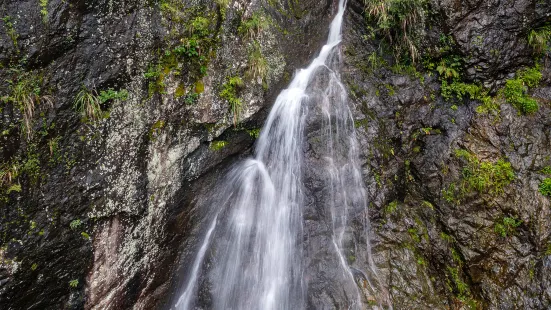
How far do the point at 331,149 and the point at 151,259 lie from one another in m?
4.05

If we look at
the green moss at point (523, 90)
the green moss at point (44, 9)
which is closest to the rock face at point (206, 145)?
the green moss at point (44, 9)

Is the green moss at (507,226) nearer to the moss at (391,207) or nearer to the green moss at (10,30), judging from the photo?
the moss at (391,207)

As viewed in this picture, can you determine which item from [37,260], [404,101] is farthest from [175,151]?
[404,101]

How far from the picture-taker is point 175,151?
526 centimetres

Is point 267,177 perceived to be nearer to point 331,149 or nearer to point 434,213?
point 331,149

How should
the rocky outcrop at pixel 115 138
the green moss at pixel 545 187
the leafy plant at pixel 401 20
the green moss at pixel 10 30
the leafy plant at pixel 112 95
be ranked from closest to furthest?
the green moss at pixel 10 30, the rocky outcrop at pixel 115 138, the leafy plant at pixel 112 95, the green moss at pixel 545 187, the leafy plant at pixel 401 20

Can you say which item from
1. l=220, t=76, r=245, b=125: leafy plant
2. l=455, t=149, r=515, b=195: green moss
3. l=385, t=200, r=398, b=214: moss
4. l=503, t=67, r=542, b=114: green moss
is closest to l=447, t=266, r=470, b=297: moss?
l=385, t=200, r=398, b=214: moss

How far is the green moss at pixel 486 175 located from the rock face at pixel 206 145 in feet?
0.18

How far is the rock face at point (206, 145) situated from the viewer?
14.0 ft

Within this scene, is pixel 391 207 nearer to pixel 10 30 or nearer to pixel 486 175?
pixel 486 175

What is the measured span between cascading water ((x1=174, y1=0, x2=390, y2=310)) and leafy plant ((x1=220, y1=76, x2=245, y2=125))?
0.79m

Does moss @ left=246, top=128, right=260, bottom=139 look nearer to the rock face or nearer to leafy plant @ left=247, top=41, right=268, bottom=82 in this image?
the rock face

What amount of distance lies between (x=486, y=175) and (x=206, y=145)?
5616 mm

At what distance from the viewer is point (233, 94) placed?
575 centimetres
